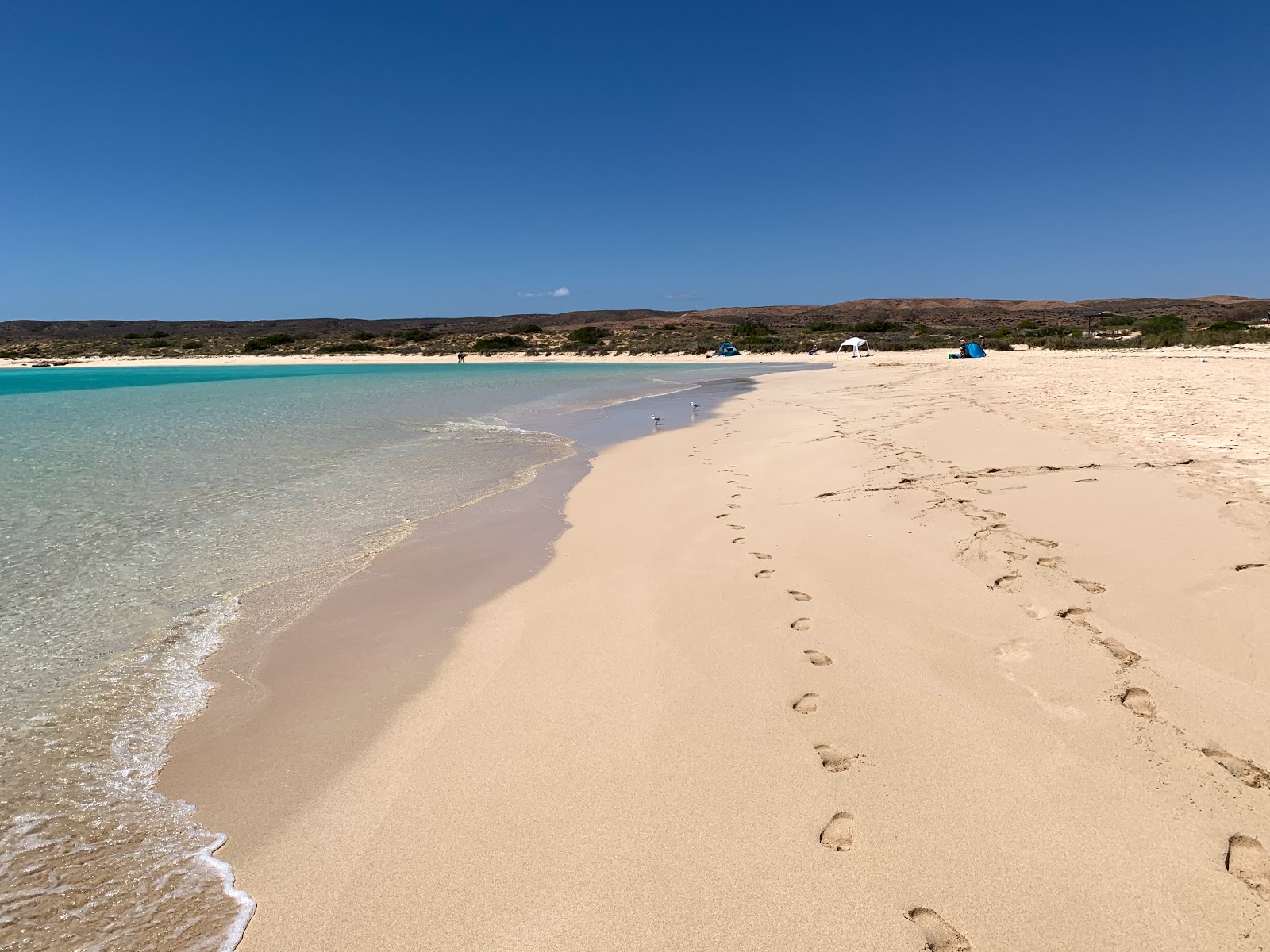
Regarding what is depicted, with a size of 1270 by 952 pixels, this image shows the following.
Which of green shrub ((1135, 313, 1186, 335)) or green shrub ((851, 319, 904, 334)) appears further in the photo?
green shrub ((851, 319, 904, 334))

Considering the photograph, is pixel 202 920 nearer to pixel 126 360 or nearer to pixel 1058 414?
pixel 1058 414

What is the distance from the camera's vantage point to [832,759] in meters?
2.73

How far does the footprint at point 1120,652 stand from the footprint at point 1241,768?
0.70 m

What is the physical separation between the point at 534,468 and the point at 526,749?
687cm

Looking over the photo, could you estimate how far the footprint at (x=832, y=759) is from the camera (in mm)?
2680

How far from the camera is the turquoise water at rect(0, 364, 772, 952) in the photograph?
7.64 ft

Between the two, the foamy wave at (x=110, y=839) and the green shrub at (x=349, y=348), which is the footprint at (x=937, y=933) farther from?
the green shrub at (x=349, y=348)

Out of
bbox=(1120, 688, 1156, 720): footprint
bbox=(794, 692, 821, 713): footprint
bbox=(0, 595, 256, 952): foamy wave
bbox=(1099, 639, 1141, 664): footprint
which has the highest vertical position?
bbox=(1099, 639, 1141, 664): footprint

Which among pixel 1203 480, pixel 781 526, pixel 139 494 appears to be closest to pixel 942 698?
pixel 781 526

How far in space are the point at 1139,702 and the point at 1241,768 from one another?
1.53 feet

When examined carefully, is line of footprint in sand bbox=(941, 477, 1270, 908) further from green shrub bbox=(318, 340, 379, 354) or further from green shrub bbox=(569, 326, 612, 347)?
Answer: green shrub bbox=(318, 340, 379, 354)

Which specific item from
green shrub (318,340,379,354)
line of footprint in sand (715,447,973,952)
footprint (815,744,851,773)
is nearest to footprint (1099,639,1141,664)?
line of footprint in sand (715,447,973,952)

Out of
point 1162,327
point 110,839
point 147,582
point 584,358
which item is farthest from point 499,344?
point 110,839

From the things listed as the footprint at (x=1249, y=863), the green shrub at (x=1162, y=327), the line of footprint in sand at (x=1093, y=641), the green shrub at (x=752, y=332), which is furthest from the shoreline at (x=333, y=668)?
the green shrub at (x=752, y=332)
